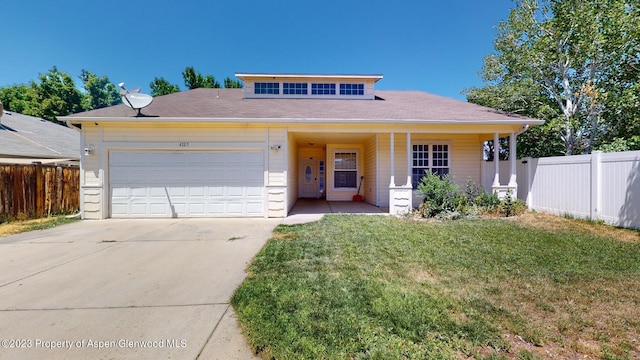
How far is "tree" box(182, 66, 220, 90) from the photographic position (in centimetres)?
2175

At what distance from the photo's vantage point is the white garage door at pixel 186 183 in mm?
8094

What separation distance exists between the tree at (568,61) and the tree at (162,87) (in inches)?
884

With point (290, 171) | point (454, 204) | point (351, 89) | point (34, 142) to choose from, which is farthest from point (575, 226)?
point (34, 142)

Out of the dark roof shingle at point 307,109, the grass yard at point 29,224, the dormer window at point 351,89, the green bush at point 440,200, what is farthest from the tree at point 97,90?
the green bush at point 440,200

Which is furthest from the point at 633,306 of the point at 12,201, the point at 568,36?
the point at 12,201

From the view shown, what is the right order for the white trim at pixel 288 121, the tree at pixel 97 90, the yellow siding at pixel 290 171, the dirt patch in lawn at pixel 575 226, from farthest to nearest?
the tree at pixel 97 90, the yellow siding at pixel 290 171, the white trim at pixel 288 121, the dirt patch in lawn at pixel 575 226

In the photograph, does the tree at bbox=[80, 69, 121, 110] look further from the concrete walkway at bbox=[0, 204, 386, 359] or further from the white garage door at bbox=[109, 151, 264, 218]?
the concrete walkway at bbox=[0, 204, 386, 359]

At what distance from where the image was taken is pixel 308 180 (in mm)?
14562

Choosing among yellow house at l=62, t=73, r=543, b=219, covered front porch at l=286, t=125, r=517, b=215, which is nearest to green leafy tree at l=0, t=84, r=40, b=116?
yellow house at l=62, t=73, r=543, b=219

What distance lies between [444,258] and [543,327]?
1.82m

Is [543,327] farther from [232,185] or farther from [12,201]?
[12,201]

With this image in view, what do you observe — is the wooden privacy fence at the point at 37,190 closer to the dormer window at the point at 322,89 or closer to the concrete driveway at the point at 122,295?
the concrete driveway at the point at 122,295

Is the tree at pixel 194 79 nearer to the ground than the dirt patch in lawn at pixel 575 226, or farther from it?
farther from it

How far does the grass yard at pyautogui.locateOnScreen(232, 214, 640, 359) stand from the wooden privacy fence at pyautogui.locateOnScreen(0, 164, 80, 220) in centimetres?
849
